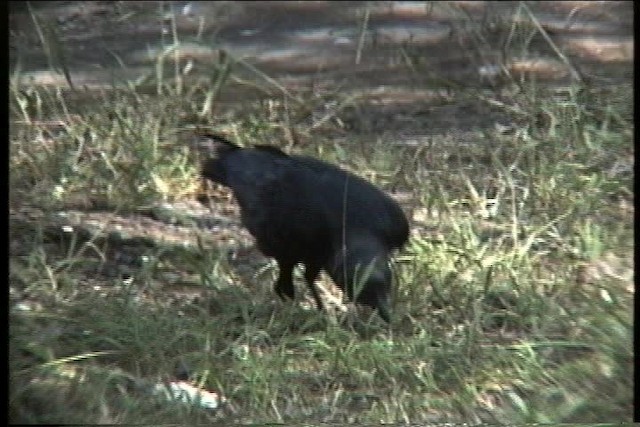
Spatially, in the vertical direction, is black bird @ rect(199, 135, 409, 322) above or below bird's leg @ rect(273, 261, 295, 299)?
above

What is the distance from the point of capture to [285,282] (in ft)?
12.3

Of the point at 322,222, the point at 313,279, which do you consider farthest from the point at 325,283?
the point at 322,222

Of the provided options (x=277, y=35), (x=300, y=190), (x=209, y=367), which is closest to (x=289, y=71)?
(x=277, y=35)

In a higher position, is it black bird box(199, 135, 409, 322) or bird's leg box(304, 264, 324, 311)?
black bird box(199, 135, 409, 322)

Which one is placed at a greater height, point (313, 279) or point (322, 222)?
point (322, 222)

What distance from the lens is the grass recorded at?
3678 mm

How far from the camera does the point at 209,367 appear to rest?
3707 mm

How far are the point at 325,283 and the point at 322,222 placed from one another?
0.58 ft

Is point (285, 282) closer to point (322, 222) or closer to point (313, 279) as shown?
point (313, 279)

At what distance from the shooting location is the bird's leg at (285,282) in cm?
375

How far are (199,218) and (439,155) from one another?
0.73 metres

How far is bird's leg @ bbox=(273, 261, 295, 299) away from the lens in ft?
12.3

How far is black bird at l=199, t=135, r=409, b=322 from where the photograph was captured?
371cm

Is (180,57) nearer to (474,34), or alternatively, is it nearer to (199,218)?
(199,218)
